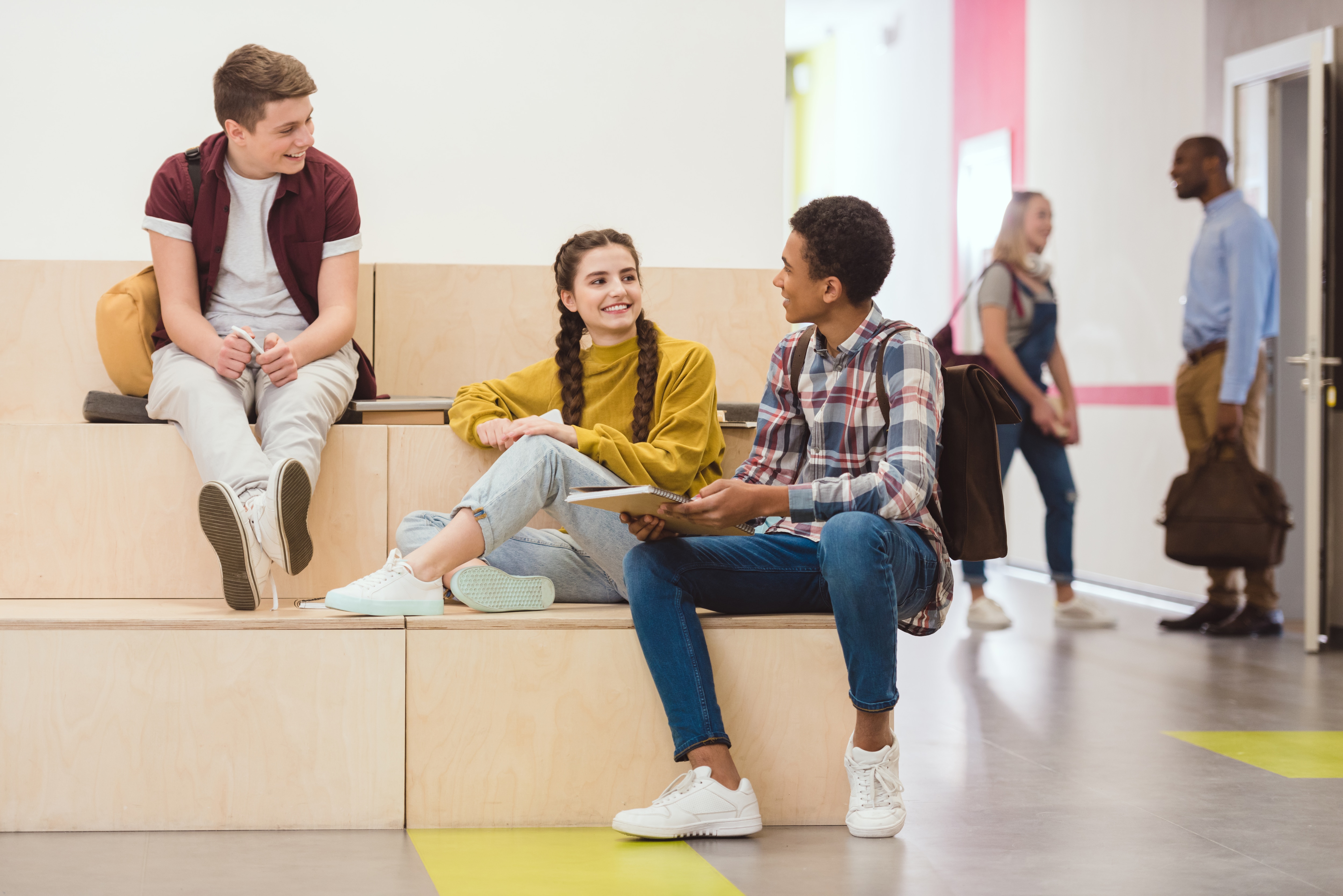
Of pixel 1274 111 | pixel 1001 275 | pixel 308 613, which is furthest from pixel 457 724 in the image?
pixel 1274 111

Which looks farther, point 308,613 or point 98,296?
point 98,296

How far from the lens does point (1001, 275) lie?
4.77 metres

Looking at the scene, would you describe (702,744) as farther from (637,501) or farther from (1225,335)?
(1225,335)

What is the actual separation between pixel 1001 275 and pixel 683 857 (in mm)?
3221

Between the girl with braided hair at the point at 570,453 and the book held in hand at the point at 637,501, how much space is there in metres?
0.10

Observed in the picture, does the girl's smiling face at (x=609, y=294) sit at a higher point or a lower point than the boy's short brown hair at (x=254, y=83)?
lower

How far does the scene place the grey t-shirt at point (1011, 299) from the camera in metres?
4.78

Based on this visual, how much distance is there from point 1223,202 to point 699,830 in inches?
151

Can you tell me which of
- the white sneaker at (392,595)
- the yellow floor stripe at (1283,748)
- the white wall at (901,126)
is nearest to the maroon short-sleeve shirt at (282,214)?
the white sneaker at (392,595)

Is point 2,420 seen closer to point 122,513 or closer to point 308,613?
point 122,513

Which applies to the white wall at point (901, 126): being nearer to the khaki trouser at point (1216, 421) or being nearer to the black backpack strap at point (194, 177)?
the khaki trouser at point (1216, 421)

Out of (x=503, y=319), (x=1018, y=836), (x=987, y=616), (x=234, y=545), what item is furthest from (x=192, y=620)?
(x=987, y=616)

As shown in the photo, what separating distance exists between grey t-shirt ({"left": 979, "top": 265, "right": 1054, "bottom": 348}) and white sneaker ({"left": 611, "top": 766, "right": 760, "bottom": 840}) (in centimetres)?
303

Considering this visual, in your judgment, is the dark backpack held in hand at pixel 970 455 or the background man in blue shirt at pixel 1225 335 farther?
the background man in blue shirt at pixel 1225 335
